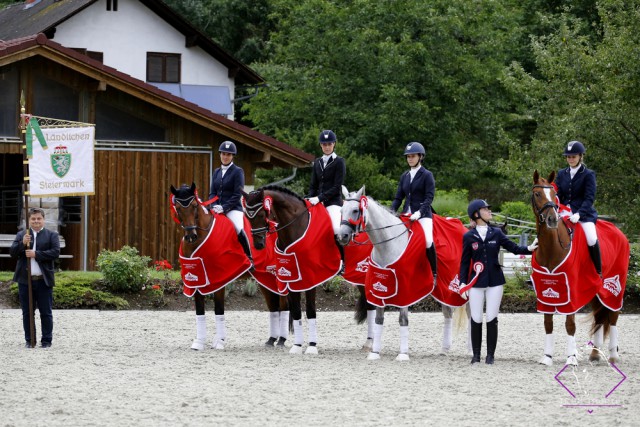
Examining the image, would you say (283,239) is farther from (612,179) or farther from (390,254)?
(612,179)

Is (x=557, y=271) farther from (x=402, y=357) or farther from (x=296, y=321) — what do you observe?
(x=296, y=321)

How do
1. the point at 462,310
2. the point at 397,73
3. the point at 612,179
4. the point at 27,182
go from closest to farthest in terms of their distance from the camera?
1. the point at 462,310
2. the point at 27,182
3. the point at 612,179
4. the point at 397,73

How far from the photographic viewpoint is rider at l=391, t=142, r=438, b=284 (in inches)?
547

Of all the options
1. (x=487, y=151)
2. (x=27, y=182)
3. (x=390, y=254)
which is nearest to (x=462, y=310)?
(x=390, y=254)

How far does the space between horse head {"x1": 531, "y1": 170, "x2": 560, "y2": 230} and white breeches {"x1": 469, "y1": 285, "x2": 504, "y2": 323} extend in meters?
1.00

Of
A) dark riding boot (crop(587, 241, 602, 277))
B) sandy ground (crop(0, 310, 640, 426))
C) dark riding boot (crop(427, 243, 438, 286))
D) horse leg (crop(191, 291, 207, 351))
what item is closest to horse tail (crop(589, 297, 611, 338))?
sandy ground (crop(0, 310, 640, 426))

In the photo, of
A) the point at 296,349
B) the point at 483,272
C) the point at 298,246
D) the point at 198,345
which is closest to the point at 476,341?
the point at 483,272

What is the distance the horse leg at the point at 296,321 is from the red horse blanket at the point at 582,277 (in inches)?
118

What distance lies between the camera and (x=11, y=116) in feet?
82.4

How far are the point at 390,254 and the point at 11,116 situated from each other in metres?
14.0

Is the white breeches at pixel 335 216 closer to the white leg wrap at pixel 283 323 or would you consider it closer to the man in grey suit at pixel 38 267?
the white leg wrap at pixel 283 323

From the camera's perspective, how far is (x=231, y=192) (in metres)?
14.9

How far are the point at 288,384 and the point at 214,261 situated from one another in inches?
134

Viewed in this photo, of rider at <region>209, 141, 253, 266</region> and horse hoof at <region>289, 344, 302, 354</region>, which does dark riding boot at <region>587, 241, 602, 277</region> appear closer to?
horse hoof at <region>289, 344, 302, 354</region>
